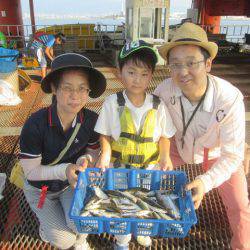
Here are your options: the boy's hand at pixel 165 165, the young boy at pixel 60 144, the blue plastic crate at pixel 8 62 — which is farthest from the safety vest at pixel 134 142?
the blue plastic crate at pixel 8 62

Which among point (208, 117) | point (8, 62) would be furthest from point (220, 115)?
point (8, 62)

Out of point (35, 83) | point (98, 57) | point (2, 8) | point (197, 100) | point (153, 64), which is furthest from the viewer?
point (2, 8)

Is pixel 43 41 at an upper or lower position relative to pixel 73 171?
upper

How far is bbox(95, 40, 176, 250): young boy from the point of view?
2.69 metres

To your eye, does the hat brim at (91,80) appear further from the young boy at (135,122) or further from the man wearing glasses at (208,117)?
the man wearing glasses at (208,117)

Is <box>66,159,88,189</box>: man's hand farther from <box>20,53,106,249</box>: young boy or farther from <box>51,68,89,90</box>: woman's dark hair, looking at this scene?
<box>51,68,89,90</box>: woman's dark hair

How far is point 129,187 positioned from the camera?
2568 millimetres

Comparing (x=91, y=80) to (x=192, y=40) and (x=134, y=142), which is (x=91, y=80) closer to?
(x=134, y=142)

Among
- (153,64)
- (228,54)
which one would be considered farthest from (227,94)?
(228,54)

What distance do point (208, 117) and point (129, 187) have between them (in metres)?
1.11

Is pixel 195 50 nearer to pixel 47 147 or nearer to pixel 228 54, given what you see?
pixel 47 147

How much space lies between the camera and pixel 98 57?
13.5 meters

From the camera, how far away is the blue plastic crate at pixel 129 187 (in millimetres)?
1978

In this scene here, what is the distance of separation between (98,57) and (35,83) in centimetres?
527
